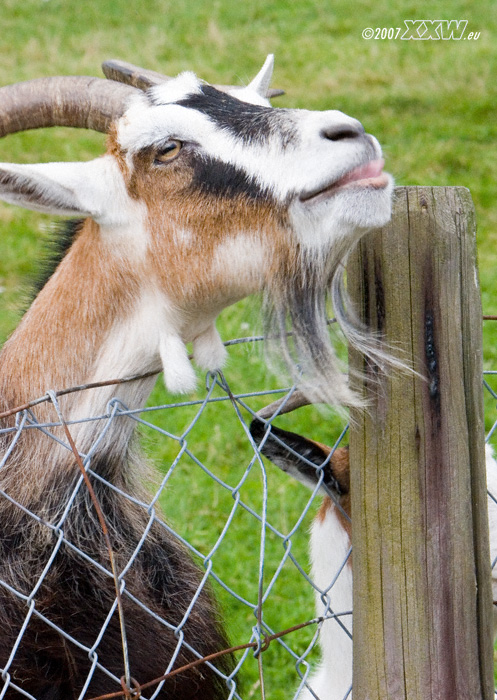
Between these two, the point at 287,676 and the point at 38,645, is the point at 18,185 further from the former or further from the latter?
the point at 287,676

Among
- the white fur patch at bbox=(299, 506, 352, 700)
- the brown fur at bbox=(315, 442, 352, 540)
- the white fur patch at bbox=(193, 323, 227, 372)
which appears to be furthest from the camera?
the white fur patch at bbox=(299, 506, 352, 700)

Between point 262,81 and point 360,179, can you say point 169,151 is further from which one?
point 262,81

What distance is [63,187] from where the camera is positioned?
2174 mm

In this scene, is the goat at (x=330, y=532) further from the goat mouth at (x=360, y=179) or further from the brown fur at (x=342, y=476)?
Result: the goat mouth at (x=360, y=179)

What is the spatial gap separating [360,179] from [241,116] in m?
0.39

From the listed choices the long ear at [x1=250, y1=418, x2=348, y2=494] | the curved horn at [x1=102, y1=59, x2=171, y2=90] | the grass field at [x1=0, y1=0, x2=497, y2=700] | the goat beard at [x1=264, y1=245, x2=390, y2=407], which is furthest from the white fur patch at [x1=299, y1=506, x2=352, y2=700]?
the curved horn at [x1=102, y1=59, x2=171, y2=90]

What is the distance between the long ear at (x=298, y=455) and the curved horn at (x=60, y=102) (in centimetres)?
96

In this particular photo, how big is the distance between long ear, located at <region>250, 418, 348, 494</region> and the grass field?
1500 millimetres

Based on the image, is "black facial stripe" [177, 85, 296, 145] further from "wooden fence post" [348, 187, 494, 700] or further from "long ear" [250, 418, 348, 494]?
"long ear" [250, 418, 348, 494]

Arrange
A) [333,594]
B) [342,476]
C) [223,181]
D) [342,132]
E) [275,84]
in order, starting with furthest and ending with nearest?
[275,84] → [333,594] → [342,476] → [223,181] → [342,132]

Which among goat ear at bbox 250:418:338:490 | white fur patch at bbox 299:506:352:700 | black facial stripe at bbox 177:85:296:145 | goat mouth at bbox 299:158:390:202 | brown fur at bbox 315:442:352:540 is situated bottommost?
white fur patch at bbox 299:506:352:700

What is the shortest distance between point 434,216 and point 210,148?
586mm

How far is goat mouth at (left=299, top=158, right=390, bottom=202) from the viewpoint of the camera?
1933mm

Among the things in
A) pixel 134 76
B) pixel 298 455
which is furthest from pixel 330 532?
pixel 134 76
